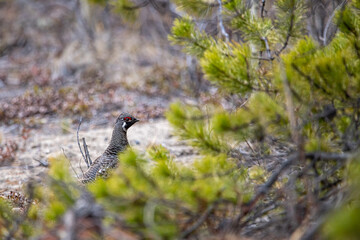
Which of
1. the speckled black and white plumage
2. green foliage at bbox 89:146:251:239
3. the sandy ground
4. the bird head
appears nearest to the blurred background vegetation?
green foliage at bbox 89:146:251:239

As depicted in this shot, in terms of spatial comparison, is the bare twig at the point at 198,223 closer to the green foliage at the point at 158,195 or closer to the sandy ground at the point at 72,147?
the green foliage at the point at 158,195

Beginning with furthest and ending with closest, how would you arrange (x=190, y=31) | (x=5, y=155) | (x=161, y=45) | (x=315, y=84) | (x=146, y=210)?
(x=161, y=45), (x=5, y=155), (x=190, y=31), (x=315, y=84), (x=146, y=210)

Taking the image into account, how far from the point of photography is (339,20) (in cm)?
278

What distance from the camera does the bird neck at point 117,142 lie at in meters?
4.49

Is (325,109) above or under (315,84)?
under

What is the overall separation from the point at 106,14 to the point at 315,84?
11.2 m

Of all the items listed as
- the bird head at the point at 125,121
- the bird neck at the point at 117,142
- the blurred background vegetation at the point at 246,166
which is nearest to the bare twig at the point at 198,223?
the blurred background vegetation at the point at 246,166

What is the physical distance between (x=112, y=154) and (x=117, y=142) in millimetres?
186

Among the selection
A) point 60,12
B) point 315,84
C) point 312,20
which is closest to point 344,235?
point 315,84

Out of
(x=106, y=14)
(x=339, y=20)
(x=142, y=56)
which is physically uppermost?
(x=339, y=20)

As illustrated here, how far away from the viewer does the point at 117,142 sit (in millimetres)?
4574

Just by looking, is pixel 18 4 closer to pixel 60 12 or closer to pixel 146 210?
pixel 60 12

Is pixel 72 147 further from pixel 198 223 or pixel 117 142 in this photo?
pixel 198 223

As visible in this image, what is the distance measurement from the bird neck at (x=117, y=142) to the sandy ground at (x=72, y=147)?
2.22 feet
